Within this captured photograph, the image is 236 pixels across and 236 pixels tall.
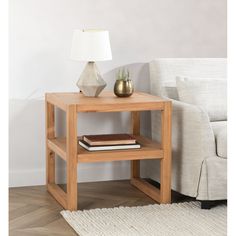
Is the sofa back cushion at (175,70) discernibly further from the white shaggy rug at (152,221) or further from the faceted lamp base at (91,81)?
the white shaggy rug at (152,221)

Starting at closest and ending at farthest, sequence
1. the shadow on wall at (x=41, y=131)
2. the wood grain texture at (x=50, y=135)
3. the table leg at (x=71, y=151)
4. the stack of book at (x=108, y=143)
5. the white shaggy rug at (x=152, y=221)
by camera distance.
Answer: the white shaggy rug at (x=152, y=221)
the table leg at (x=71, y=151)
the stack of book at (x=108, y=143)
the wood grain texture at (x=50, y=135)
the shadow on wall at (x=41, y=131)

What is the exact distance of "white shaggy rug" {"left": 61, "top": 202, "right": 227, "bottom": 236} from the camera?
2529mm

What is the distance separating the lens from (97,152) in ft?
9.40

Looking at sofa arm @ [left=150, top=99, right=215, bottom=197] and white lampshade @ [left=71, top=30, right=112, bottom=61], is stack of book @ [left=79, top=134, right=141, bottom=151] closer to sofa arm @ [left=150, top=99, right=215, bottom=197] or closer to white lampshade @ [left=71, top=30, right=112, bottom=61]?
sofa arm @ [left=150, top=99, right=215, bottom=197]

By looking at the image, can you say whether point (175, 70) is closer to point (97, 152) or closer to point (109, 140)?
point (109, 140)

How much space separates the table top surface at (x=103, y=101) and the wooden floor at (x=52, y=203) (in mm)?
594

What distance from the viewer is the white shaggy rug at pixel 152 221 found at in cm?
253

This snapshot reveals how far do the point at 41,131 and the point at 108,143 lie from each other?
0.73 meters

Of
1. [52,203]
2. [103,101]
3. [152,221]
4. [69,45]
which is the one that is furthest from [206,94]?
[52,203]

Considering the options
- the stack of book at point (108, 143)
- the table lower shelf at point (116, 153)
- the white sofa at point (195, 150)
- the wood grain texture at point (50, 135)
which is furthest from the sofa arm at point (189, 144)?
the wood grain texture at point (50, 135)

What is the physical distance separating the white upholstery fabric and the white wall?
610 millimetres

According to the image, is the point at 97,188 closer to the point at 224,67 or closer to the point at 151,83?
the point at 151,83

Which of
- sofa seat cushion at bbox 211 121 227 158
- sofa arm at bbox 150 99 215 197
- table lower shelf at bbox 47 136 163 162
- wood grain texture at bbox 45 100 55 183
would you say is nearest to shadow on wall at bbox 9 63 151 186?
wood grain texture at bbox 45 100 55 183
